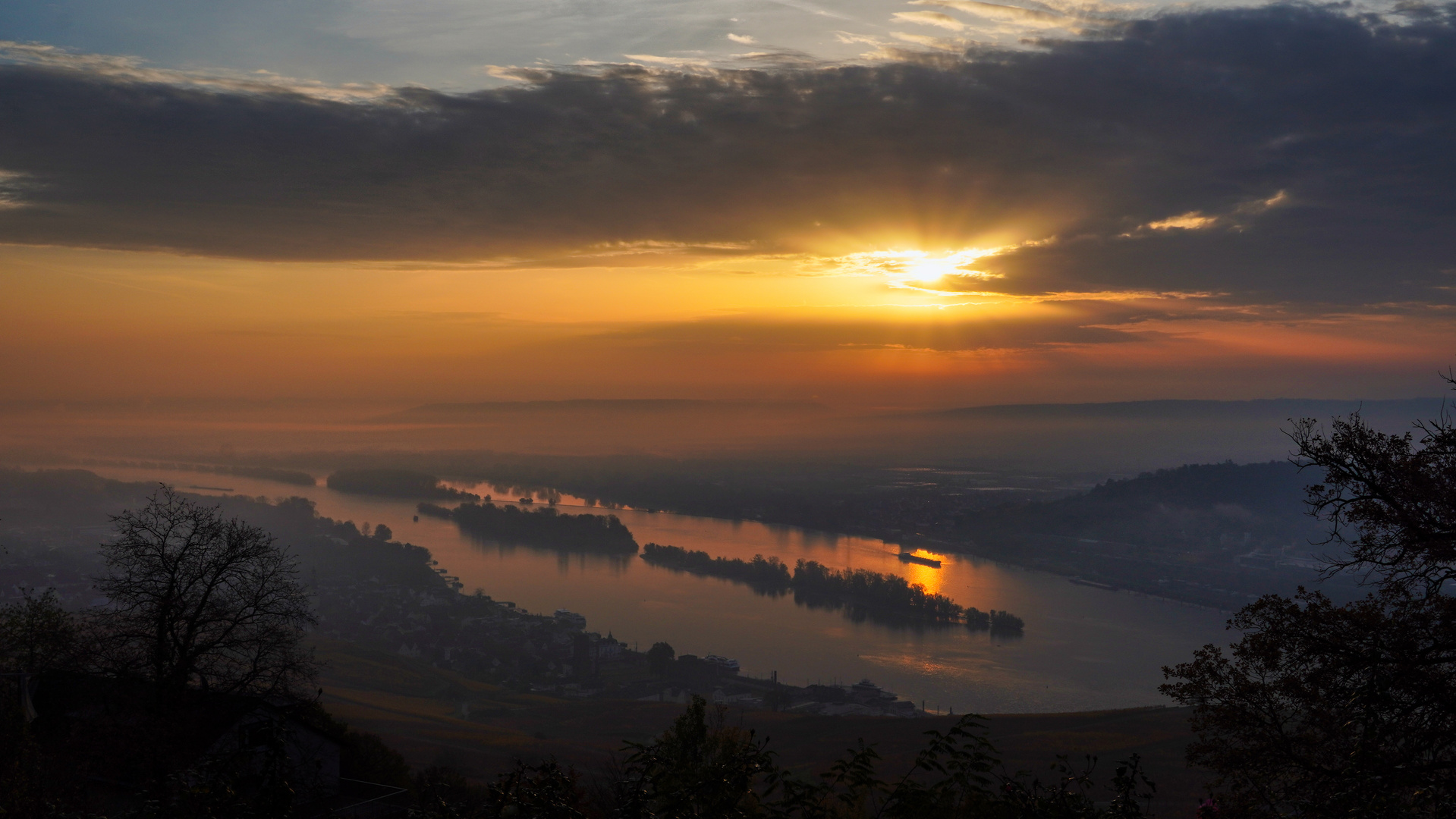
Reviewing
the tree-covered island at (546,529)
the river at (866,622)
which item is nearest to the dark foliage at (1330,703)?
the river at (866,622)

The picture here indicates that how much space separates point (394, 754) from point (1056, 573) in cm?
5415

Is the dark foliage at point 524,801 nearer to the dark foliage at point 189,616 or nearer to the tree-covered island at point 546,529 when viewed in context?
the dark foliage at point 189,616

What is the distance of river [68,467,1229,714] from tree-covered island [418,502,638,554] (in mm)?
1969

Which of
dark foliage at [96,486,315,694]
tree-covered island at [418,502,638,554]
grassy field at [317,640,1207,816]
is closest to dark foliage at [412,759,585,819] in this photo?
dark foliage at [96,486,315,694]

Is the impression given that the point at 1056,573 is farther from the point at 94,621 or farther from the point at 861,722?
the point at 94,621

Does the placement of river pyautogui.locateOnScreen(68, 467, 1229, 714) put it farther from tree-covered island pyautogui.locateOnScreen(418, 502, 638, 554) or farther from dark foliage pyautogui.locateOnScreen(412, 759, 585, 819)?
dark foliage pyautogui.locateOnScreen(412, 759, 585, 819)

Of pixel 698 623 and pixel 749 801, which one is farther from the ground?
pixel 749 801

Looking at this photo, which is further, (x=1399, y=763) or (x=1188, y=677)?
(x=1188, y=677)

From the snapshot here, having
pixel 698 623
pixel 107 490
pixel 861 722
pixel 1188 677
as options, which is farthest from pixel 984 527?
pixel 1188 677

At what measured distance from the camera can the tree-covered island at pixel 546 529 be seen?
211 ft

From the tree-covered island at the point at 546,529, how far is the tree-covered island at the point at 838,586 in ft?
13.7

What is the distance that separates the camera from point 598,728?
85.8ft

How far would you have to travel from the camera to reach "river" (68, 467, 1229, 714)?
33.8m

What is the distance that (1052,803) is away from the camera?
4965mm
